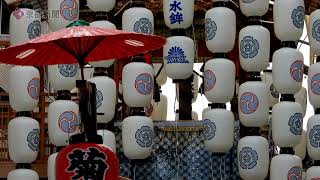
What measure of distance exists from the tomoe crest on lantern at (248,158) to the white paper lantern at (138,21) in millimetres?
2078

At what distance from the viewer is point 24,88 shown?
37.9ft

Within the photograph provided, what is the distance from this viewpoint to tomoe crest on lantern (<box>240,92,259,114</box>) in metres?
11.3

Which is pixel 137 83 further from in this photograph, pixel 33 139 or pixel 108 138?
pixel 33 139

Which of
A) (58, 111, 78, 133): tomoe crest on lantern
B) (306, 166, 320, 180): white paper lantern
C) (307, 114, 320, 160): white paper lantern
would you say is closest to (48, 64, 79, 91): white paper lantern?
(58, 111, 78, 133): tomoe crest on lantern

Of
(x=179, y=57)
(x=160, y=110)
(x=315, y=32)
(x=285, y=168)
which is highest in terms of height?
(x=315, y=32)

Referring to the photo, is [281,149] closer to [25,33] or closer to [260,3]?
[260,3]

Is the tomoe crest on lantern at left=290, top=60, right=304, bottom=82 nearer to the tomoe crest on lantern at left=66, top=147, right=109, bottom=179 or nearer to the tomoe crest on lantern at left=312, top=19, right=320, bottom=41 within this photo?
the tomoe crest on lantern at left=312, top=19, right=320, bottom=41

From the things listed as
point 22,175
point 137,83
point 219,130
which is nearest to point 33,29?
point 137,83

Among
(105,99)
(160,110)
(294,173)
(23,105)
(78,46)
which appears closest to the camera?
(78,46)

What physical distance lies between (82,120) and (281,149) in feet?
11.7

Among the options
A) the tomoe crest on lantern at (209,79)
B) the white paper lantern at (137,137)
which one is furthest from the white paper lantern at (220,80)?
the white paper lantern at (137,137)

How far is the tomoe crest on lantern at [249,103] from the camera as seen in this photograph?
37.0 ft

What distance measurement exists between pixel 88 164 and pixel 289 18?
394cm

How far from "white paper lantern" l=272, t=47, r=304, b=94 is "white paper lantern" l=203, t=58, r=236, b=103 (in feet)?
2.00
